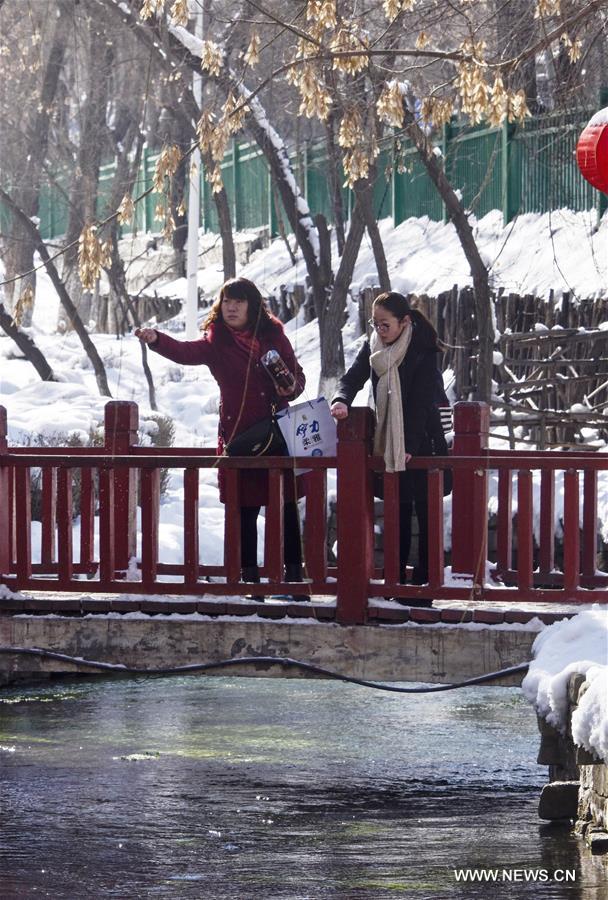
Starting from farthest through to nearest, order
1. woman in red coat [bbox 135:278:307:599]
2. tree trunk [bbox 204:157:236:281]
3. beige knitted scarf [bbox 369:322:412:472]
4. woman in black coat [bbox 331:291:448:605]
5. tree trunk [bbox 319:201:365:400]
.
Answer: tree trunk [bbox 204:157:236:281] < tree trunk [bbox 319:201:365:400] < woman in red coat [bbox 135:278:307:599] < woman in black coat [bbox 331:291:448:605] < beige knitted scarf [bbox 369:322:412:472]

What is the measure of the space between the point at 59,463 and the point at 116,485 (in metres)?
0.65

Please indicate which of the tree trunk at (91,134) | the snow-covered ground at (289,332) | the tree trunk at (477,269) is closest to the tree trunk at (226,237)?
the snow-covered ground at (289,332)

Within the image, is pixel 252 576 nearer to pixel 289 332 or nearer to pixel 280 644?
pixel 280 644

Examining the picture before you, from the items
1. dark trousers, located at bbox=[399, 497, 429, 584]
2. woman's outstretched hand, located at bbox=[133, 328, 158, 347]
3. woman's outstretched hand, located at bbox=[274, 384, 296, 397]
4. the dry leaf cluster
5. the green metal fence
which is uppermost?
the green metal fence

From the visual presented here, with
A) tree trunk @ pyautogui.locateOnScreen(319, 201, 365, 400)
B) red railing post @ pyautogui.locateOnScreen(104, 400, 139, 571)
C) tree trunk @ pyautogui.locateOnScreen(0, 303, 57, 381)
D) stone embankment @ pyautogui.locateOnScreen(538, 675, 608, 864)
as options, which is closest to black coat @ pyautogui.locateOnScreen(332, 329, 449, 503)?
red railing post @ pyautogui.locateOnScreen(104, 400, 139, 571)

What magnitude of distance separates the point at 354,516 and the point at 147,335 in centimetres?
141

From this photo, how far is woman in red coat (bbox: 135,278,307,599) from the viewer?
8.64 meters

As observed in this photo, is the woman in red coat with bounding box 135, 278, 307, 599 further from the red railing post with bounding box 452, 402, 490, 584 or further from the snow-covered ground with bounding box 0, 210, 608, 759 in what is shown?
the snow-covered ground with bounding box 0, 210, 608, 759

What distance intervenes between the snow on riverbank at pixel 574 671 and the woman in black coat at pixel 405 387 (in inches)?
40.8

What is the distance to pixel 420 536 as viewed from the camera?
859 centimetres

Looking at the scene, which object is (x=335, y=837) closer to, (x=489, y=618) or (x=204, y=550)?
(x=489, y=618)

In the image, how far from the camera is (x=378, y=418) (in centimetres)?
838

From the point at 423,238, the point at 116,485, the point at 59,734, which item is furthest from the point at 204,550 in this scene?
the point at 423,238

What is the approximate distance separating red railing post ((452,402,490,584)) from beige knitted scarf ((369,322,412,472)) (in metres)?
0.44
